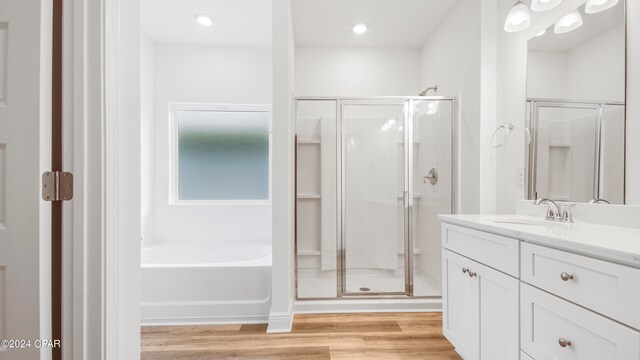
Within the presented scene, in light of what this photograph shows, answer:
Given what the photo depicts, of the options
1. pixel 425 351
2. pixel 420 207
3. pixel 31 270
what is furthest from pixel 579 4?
pixel 31 270

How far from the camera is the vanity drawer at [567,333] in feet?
2.36

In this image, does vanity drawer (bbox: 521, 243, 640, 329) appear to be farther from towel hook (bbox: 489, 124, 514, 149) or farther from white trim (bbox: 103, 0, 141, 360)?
white trim (bbox: 103, 0, 141, 360)

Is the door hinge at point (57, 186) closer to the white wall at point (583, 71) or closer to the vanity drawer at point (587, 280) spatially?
the vanity drawer at point (587, 280)

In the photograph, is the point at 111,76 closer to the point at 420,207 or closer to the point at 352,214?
Result: the point at 352,214

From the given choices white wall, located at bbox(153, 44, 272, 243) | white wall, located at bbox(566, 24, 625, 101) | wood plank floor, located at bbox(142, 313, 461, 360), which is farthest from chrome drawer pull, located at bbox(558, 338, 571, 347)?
white wall, located at bbox(153, 44, 272, 243)

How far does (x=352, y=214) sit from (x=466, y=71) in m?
1.49

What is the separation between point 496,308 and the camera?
3.88 ft

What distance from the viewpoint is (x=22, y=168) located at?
0.80 meters

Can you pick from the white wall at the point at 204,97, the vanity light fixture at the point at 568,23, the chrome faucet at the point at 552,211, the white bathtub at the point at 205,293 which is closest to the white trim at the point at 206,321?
the white bathtub at the point at 205,293

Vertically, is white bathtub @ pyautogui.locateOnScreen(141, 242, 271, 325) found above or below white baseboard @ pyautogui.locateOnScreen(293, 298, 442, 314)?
above

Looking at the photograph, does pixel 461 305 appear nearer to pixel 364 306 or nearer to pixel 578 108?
pixel 364 306

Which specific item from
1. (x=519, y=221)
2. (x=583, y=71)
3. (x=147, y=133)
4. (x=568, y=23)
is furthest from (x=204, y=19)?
(x=519, y=221)

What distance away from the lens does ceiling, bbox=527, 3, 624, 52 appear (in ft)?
4.20

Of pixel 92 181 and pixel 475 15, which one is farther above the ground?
pixel 475 15
